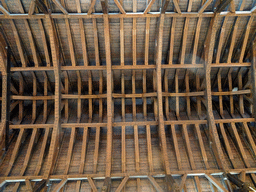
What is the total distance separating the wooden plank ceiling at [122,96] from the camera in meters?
9.56

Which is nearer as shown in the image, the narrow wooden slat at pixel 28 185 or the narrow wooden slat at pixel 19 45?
the narrow wooden slat at pixel 28 185

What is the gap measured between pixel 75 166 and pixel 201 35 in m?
11.1

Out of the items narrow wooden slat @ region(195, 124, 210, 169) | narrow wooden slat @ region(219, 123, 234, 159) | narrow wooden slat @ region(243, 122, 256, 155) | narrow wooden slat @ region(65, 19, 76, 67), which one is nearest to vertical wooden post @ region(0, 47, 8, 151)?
narrow wooden slat @ region(65, 19, 76, 67)

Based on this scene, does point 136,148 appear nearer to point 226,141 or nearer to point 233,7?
point 226,141

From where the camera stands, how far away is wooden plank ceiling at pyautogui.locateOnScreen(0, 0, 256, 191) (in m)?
9.56

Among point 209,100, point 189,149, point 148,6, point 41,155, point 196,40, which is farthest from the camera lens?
point 209,100

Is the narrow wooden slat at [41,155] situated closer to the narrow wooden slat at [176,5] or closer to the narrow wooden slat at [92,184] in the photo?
the narrow wooden slat at [92,184]

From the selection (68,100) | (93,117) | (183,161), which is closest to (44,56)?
(68,100)

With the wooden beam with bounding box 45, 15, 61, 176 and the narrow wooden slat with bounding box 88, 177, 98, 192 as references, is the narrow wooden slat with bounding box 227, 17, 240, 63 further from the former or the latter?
the narrow wooden slat with bounding box 88, 177, 98, 192

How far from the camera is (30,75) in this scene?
11625 mm

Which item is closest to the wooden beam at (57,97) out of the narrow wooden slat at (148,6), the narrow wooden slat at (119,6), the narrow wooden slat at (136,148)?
the narrow wooden slat at (119,6)

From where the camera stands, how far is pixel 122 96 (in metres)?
11.4

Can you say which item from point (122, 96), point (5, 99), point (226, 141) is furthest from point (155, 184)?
point (5, 99)

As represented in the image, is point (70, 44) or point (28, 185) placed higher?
point (70, 44)
